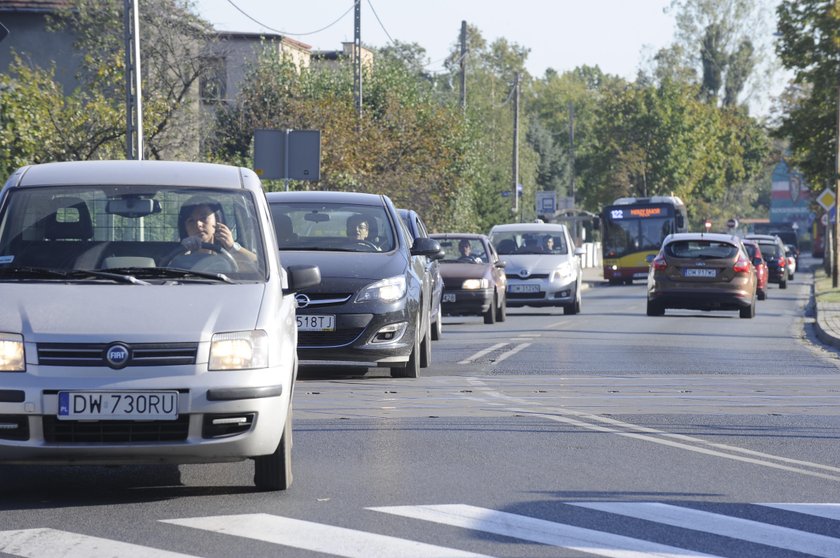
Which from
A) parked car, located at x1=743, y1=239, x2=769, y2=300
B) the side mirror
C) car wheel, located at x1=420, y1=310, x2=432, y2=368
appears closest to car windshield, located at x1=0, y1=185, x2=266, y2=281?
the side mirror

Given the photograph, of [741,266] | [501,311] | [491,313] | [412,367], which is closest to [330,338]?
[412,367]

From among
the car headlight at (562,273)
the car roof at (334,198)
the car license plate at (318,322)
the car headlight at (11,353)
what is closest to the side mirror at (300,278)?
the car headlight at (11,353)

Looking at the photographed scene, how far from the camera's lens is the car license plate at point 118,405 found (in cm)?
735

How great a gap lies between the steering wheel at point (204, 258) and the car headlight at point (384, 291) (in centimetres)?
550

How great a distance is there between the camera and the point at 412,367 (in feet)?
49.1

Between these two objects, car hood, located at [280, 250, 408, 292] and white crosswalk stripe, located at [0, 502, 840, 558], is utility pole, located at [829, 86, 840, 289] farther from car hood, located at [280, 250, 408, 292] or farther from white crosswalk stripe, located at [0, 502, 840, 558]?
white crosswalk stripe, located at [0, 502, 840, 558]

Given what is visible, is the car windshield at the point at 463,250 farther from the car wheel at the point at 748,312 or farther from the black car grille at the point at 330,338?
the black car grille at the point at 330,338

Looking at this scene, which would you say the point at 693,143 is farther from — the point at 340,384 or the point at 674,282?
the point at 340,384

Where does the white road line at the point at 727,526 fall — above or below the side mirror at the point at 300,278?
below

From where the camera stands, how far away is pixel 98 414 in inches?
290

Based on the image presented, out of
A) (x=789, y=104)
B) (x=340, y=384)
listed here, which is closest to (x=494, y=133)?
(x=789, y=104)

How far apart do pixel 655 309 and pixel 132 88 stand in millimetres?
10484

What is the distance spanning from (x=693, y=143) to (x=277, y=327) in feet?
283

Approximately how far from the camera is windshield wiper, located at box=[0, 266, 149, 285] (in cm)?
812
